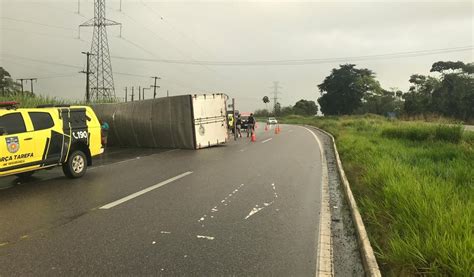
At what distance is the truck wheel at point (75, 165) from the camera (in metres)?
10.4

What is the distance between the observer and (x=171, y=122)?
2031 centimetres

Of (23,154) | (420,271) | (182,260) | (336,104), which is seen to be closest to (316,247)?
(420,271)

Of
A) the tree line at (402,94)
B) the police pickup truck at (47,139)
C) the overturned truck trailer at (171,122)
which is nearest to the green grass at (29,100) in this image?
the overturned truck trailer at (171,122)

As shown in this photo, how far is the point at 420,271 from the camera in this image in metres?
4.04

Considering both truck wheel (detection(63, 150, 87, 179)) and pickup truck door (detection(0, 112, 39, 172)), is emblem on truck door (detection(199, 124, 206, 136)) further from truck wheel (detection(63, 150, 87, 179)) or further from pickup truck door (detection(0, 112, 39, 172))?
pickup truck door (detection(0, 112, 39, 172))

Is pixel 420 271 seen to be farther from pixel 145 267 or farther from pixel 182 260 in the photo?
pixel 145 267

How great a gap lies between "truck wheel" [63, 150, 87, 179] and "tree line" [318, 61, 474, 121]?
6337cm

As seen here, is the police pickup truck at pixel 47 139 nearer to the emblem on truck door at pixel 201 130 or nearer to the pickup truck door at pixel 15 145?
the pickup truck door at pixel 15 145

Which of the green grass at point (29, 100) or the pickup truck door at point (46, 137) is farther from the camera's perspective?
the green grass at point (29, 100)

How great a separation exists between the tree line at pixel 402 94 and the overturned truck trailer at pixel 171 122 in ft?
176

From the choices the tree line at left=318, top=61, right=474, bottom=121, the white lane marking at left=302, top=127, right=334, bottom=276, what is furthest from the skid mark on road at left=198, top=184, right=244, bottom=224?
the tree line at left=318, top=61, right=474, bottom=121

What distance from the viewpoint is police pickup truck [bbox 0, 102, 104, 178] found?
877 cm

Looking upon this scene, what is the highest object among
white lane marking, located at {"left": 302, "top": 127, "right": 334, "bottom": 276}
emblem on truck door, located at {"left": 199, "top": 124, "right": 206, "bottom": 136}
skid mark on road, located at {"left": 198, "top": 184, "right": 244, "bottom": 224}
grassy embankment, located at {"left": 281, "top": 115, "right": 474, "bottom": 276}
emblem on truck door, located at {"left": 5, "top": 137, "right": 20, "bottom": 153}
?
emblem on truck door, located at {"left": 5, "top": 137, "right": 20, "bottom": 153}

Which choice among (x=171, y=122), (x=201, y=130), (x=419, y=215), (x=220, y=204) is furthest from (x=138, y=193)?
(x=171, y=122)
